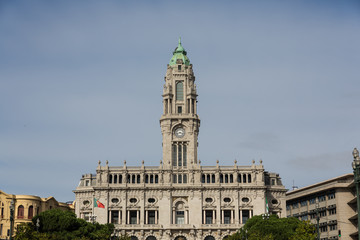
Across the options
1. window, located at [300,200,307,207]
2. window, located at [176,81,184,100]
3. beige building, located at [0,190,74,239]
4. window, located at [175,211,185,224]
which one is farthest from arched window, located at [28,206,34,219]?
window, located at [300,200,307,207]

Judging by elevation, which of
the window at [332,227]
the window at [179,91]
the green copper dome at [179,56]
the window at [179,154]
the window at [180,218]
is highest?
the green copper dome at [179,56]

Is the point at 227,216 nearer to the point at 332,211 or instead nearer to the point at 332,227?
the point at 332,227

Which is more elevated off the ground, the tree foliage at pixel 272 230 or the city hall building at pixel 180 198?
the city hall building at pixel 180 198

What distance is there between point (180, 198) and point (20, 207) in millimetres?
43340

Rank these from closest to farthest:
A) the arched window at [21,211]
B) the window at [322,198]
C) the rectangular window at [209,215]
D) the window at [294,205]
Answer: the arched window at [21,211] → the window at [322,198] → the rectangular window at [209,215] → the window at [294,205]

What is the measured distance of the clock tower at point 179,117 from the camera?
165625 millimetres

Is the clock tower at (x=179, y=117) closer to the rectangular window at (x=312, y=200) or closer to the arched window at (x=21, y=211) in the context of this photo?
the rectangular window at (x=312, y=200)

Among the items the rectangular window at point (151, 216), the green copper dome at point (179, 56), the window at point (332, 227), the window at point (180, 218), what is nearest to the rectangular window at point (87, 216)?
the rectangular window at point (151, 216)

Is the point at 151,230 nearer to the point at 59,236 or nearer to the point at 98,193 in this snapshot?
the point at 98,193

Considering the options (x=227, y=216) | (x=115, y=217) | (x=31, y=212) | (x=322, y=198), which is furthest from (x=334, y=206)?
(x=31, y=212)

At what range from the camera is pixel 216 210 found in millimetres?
159250

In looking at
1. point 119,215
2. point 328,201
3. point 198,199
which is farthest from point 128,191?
point 328,201

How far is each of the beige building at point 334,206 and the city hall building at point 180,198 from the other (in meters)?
8.69

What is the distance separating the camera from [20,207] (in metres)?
152
